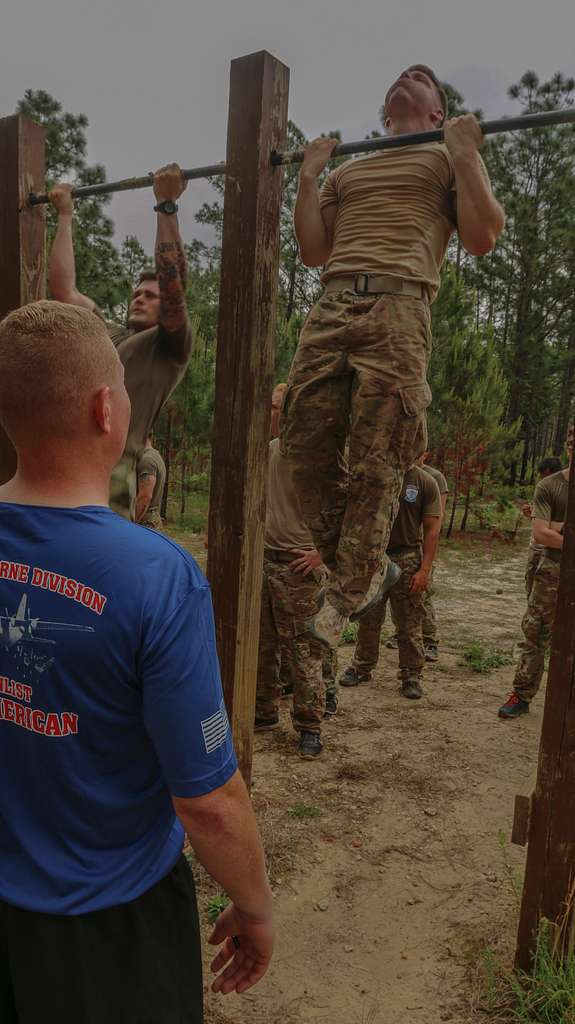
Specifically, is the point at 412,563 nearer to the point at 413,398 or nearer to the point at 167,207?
the point at 413,398

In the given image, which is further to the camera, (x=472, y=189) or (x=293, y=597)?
(x=293, y=597)

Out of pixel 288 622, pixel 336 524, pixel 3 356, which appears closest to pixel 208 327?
pixel 288 622

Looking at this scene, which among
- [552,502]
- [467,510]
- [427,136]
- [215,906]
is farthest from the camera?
[467,510]

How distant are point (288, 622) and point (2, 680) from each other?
10.4ft

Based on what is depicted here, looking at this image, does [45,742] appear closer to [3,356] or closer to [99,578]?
[99,578]

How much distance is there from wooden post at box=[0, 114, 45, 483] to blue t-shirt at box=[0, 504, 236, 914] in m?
2.13

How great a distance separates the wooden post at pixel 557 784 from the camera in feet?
6.82

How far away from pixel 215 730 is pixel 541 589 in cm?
409

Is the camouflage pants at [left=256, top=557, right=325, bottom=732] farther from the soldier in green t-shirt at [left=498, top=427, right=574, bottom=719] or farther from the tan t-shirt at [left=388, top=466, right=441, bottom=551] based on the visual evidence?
the soldier in green t-shirt at [left=498, top=427, right=574, bottom=719]

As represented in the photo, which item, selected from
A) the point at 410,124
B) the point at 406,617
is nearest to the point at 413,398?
the point at 410,124

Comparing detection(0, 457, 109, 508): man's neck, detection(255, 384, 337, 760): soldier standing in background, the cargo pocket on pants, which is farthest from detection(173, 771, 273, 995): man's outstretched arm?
detection(255, 384, 337, 760): soldier standing in background

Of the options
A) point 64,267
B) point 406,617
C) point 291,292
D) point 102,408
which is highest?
point 291,292

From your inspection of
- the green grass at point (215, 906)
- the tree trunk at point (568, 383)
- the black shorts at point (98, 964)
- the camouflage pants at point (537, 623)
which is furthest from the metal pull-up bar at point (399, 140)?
the tree trunk at point (568, 383)

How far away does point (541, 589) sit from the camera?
4727mm
